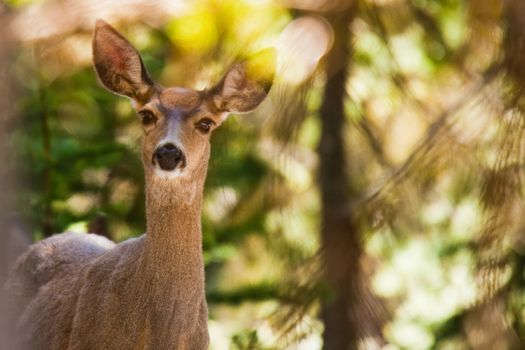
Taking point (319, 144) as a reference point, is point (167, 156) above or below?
below

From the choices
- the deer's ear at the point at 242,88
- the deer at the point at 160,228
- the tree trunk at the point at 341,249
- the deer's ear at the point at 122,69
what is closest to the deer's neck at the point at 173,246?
the deer at the point at 160,228

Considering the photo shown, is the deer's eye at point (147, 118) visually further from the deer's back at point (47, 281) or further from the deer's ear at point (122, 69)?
the deer's back at point (47, 281)

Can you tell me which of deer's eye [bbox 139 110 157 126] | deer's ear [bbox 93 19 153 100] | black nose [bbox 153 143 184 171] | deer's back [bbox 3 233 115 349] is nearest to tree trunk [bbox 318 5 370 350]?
black nose [bbox 153 143 184 171]

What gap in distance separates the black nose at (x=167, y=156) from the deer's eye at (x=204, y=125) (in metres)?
0.40

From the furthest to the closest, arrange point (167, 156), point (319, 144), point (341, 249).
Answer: point (319, 144)
point (167, 156)
point (341, 249)

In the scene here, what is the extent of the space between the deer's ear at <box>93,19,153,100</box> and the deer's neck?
737 mm

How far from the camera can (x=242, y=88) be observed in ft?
23.5

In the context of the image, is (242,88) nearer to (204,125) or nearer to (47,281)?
(204,125)

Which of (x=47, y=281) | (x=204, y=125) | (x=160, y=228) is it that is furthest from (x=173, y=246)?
(x=47, y=281)

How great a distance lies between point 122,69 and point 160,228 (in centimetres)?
110

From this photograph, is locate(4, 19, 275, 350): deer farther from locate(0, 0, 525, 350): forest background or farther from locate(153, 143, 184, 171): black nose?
locate(0, 0, 525, 350): forest background

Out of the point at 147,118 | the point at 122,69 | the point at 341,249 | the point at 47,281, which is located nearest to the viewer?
the point at 341,249

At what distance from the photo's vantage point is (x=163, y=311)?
6664 millimetres

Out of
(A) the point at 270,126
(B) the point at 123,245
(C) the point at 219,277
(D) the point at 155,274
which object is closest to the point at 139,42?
(C) the point at 219,277
